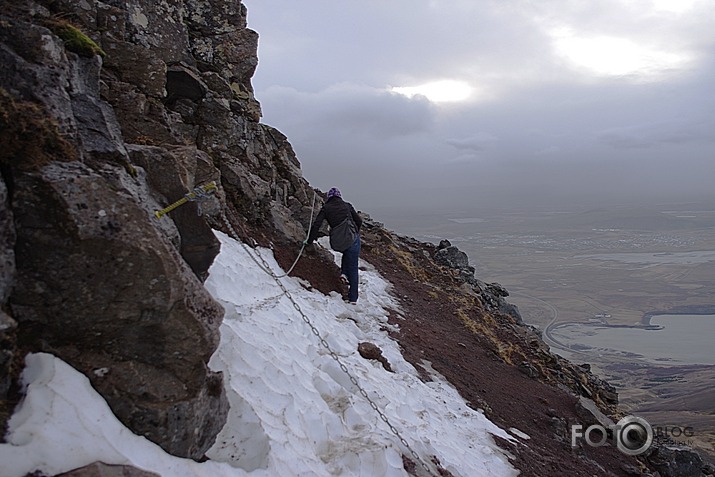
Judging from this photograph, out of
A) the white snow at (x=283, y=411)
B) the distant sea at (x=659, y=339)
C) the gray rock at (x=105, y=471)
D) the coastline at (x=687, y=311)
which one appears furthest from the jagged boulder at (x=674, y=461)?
the coastline at (x=687, y=311)

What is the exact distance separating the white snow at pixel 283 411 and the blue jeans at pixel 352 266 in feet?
2.45

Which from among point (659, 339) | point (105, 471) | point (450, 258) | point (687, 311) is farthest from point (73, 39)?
point (687, 311)

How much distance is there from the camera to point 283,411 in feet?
17.7

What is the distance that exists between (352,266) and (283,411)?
5883mm

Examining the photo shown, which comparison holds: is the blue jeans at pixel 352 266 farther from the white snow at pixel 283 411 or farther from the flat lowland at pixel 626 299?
the flat lowland at pixel 626 299

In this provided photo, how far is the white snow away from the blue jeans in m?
0.75

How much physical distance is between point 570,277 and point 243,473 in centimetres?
15478

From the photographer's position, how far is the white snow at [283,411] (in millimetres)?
3221

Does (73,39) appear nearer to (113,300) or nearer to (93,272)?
(93,272)

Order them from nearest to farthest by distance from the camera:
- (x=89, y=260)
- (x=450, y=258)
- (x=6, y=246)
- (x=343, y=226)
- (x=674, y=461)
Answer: (x=6, y=246)
(x=89, y=260)
(x=674, y=461)
(x=343, y=226)
(x=450, y=258)

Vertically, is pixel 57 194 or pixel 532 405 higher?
pixel 57 194

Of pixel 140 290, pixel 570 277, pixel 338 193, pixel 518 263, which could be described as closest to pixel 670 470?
pixel 338 193

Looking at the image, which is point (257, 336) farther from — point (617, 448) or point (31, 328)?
point (617, 448)

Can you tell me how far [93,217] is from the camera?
3627 mm
